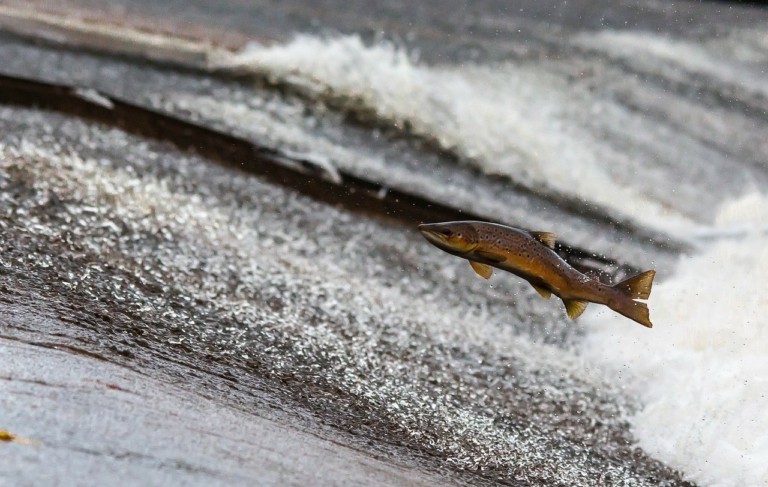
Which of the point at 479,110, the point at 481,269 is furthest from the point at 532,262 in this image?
the point at 479,110

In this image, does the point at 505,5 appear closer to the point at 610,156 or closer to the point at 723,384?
the point at 610,156

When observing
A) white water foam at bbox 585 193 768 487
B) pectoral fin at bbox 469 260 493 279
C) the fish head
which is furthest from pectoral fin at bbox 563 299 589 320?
white water foam at bbox 585 193 768 487

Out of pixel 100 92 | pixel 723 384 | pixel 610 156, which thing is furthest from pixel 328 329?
pixel 610 156

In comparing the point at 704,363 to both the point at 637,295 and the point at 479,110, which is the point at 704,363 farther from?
the point at 479,110

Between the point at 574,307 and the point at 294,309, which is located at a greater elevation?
the point at 574,307

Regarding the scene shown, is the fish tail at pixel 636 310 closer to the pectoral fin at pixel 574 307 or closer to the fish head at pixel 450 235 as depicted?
the pectoral fin at pixel 574 307

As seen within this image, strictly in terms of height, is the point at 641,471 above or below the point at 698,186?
below

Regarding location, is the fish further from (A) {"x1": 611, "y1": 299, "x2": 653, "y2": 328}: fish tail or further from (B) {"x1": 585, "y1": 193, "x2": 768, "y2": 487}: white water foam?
(B) {"x1": 585, "y1": 193, "x2": 768, "y2": 487}: white water foam
